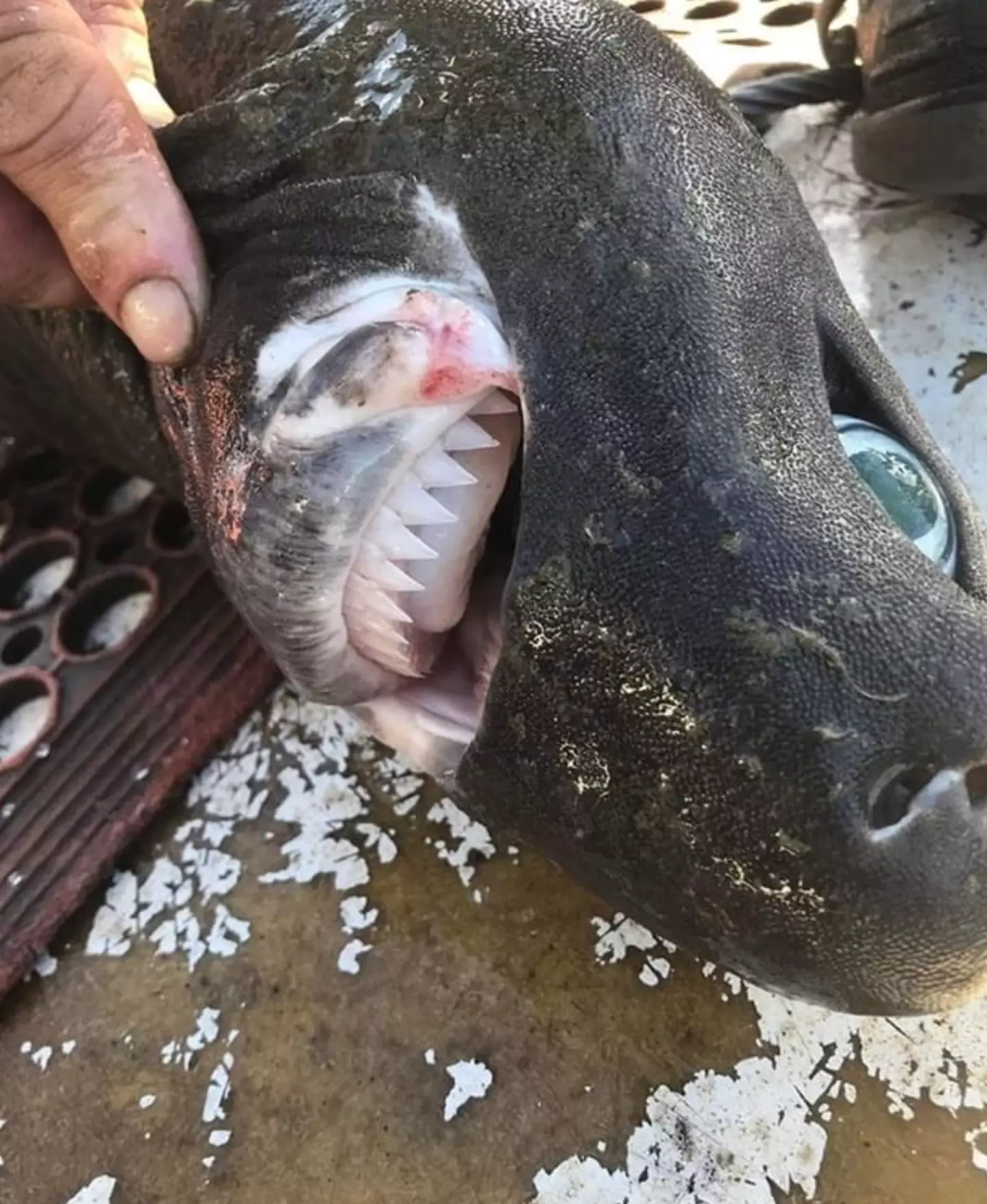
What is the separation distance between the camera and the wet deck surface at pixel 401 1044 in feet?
4.60

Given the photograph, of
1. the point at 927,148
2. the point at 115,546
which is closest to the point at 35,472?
the point at 115,546

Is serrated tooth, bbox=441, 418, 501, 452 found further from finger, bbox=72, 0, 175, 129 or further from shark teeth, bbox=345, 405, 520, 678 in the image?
finger, bbox=72, 0, 175, 129

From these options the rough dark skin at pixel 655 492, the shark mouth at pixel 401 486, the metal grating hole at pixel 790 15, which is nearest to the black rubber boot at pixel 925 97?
the metal grating hole at pixel 790 15

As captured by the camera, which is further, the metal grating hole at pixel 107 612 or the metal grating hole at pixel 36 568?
the metal grating hole at pixel 36 568

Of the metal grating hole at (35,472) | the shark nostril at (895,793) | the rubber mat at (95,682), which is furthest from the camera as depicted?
the metal grating hole at (35,472)

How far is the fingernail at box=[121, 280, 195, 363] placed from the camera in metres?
1.20

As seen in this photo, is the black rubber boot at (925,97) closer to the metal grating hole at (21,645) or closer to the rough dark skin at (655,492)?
the rough dark skin at (655,492)

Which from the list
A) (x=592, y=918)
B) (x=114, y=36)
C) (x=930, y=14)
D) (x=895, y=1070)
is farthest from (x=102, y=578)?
(x=930, y=14)

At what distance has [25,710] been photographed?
75.7 inches

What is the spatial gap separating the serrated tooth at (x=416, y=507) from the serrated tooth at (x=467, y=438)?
0.04m

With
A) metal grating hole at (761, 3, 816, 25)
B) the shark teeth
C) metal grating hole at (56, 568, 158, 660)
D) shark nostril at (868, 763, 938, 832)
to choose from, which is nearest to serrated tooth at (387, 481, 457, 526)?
the shark teeth

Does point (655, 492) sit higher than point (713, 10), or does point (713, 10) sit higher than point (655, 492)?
point (655, 492)

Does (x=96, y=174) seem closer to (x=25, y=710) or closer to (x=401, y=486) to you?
(x=401, y=486)

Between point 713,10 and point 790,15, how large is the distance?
17 centimetres
